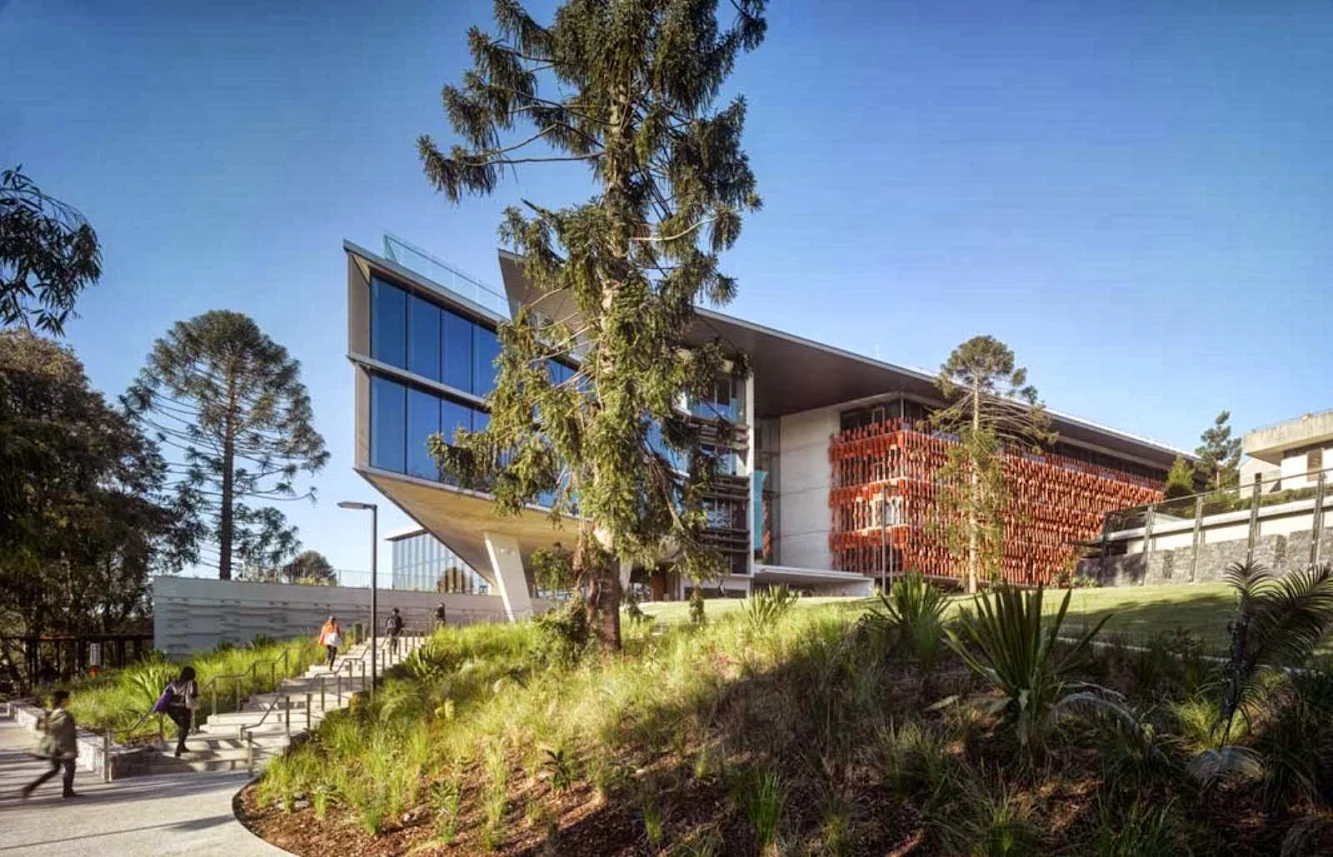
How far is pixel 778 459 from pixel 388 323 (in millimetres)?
35308

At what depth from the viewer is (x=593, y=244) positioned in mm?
12836

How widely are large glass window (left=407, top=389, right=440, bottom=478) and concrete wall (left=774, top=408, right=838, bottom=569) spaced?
104ft

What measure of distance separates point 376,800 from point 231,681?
42.6 feet

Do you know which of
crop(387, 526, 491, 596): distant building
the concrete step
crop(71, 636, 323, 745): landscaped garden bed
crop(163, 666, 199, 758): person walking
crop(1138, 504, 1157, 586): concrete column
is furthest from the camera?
crop(387, 526, 491, 596): distant building

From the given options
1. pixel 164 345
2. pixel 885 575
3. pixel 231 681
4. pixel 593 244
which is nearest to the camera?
pixel 593 244

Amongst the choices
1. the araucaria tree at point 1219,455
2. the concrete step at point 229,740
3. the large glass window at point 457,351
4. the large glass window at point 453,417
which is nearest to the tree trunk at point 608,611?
the concrete step at point 229,740

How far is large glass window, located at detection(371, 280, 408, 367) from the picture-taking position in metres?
31.0

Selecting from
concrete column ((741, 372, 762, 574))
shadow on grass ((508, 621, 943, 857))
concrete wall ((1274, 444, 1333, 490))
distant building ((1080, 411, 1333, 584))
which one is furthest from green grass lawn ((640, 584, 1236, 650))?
concrete column ((741, 372, 762, 574))

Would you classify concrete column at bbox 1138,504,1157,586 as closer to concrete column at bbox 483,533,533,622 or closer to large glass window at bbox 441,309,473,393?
concrete column at bbox 483,533,533,622

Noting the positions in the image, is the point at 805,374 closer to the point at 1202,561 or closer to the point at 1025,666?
the point at 1202,561

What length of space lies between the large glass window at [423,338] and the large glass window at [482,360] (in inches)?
88.8

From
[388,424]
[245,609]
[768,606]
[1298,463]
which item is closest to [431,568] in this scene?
[388,424]

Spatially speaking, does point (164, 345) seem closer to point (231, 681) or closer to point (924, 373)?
point (231, 681)

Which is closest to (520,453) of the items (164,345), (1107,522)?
(1107,522)
